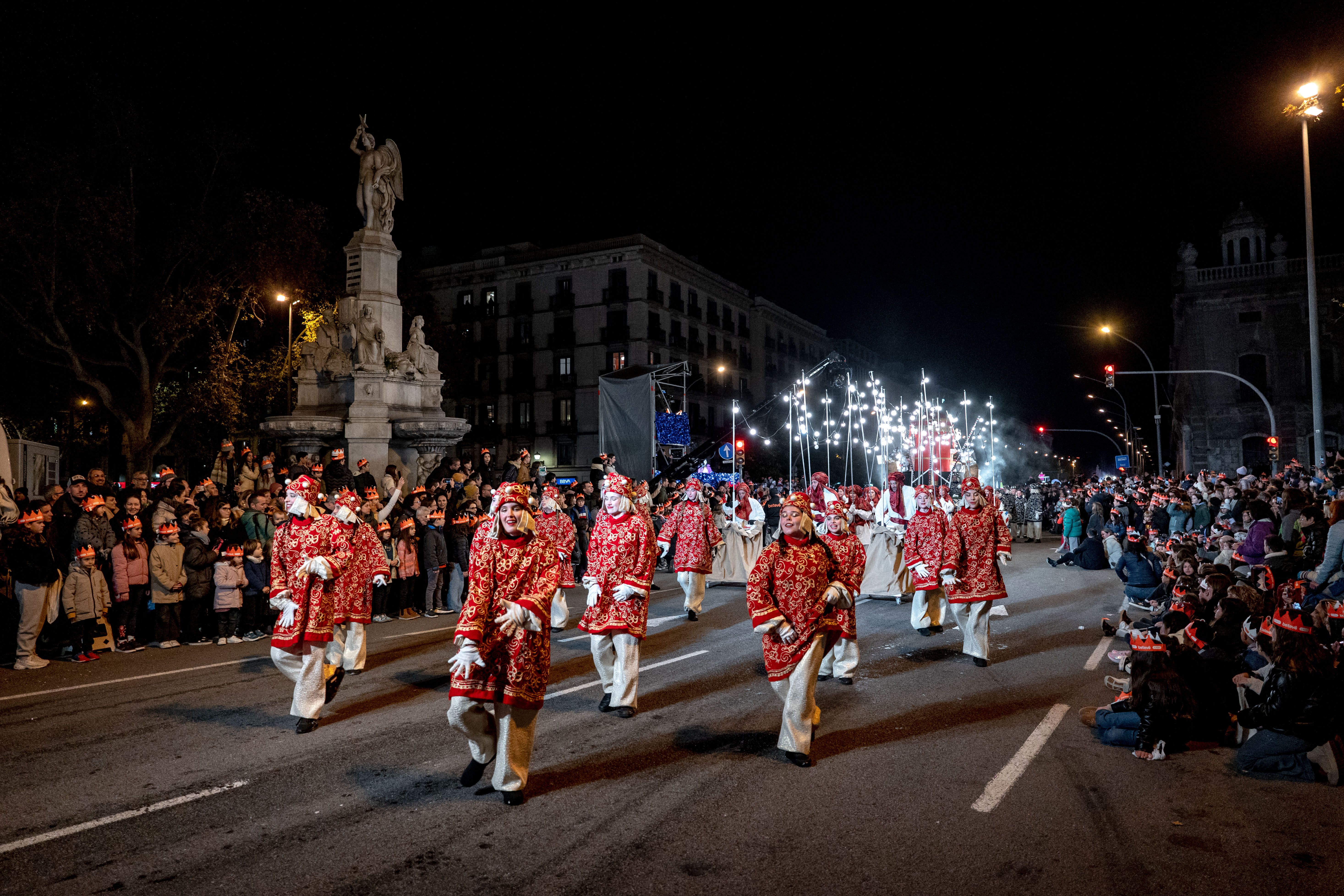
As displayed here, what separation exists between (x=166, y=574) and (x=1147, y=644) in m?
10.7

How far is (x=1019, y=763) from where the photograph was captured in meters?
5.90

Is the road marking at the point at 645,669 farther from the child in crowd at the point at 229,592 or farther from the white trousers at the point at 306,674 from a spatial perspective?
the child in crowd at the point at 229,592

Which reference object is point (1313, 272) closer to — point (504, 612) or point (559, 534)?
point (559, 534)

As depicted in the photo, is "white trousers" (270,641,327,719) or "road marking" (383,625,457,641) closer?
"white trousers" (270,641,327,719)

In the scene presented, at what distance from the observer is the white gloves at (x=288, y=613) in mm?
6879

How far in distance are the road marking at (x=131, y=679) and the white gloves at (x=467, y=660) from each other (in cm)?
554

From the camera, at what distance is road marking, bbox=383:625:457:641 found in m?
11.2

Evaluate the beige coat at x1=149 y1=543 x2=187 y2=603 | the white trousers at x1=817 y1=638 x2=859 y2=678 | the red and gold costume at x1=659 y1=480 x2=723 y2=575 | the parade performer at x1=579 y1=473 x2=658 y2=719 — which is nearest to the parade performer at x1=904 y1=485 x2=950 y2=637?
the white trousers at x1=817 y1=638 x2=859 y2=678

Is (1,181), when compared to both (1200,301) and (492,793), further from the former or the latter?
(1200,301)

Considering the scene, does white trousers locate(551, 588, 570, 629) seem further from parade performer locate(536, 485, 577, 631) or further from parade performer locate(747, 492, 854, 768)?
parade performer locate(747, 492, 854, 768)

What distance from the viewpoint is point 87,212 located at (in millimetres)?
21531

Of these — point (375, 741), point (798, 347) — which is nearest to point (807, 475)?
point (375, 741)

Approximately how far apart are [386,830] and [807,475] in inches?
861

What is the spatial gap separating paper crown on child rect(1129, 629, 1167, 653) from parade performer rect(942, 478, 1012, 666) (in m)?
2.59
